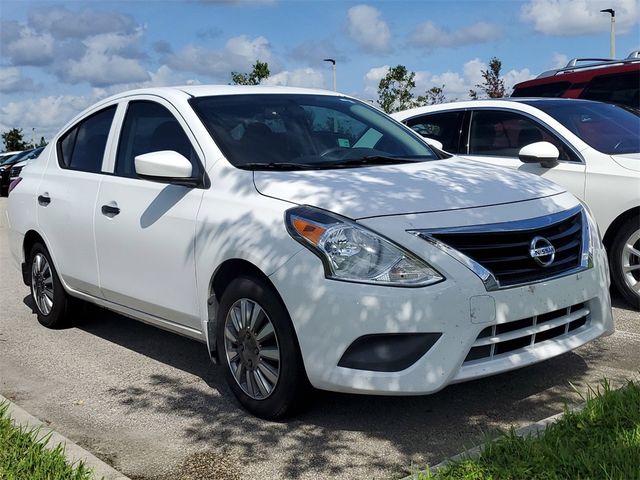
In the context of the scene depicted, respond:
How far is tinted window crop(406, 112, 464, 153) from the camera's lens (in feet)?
24.8

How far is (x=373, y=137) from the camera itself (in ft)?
17.7

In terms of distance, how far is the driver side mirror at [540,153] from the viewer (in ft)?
21.1

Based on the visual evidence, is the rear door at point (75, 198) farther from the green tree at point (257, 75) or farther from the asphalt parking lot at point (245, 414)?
the green tree at point (257, 75)

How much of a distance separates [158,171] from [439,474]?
2.36m

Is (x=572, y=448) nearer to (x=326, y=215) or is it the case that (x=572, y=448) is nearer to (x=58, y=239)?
(x=326, y=215)

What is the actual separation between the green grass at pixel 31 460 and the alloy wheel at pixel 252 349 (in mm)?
1020

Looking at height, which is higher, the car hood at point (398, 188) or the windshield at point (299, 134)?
the windshield at point (299, 134)

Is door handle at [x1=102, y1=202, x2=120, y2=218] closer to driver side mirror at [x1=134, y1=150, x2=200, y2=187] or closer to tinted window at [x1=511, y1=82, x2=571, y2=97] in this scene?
driver side mirror at [x1=134, y1=150, x2=200, y2=187]

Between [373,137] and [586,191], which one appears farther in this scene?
[586,191]

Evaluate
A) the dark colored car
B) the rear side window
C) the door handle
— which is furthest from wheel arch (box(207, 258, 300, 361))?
the dark colored car

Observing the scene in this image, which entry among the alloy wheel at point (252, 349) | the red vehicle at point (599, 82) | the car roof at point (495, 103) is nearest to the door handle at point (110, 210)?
the alloy wheel at point (252, 349)

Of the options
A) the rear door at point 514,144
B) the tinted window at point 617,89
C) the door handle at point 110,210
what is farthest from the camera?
the tinted window at point 617,89

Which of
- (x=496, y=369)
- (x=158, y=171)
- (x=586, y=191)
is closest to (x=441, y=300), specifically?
(x=496, y=369)

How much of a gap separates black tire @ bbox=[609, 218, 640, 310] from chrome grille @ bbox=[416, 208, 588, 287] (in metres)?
2.09
